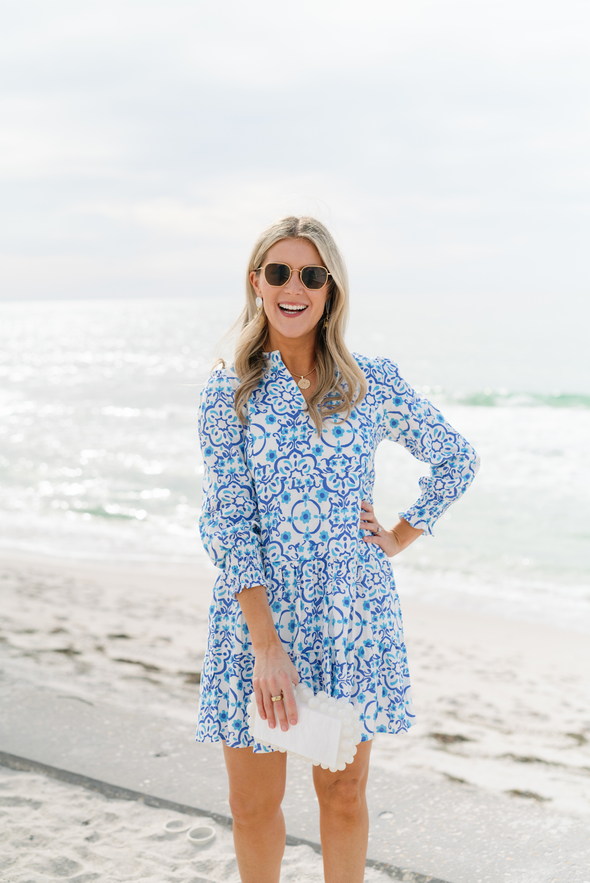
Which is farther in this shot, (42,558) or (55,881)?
(42,558)

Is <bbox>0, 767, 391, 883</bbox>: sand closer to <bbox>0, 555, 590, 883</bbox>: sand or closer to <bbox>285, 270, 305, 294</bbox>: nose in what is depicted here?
<bbox>0, 555, 590, 883</bbox>: sand

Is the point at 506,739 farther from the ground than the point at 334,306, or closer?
closer

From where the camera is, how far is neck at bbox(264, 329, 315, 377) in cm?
221

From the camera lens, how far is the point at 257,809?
2078 millimetres

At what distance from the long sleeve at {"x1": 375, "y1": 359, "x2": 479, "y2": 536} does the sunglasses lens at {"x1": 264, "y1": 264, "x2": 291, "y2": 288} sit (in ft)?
1.32

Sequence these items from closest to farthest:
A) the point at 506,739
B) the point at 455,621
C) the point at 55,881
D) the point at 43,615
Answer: the point at 55,881
the point at 506,739
the point at 43,615
the point at 455,621

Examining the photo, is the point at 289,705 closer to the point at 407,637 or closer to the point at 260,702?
the point at 260,702

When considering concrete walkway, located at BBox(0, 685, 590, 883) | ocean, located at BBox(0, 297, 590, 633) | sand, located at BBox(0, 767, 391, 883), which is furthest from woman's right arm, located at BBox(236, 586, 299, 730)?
concrete walkway, located at BBox(0, 685, 590, 883)

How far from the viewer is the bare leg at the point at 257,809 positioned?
2.06 meters

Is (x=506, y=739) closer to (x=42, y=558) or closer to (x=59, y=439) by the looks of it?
(x=42, y=558)

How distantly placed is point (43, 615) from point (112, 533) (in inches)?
178

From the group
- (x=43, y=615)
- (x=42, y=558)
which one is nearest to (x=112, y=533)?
(x=42, y=558)

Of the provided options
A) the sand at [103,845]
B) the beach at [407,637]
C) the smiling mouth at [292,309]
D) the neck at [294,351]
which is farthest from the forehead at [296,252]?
the sand at [103,845]

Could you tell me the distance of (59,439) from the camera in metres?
20.0
